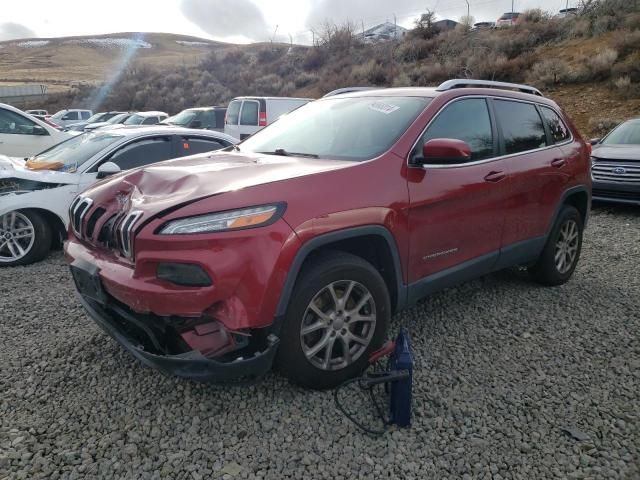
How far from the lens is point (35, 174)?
206 inches

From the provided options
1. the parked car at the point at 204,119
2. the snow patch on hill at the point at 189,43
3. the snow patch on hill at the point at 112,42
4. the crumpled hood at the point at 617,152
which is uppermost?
the snow patch on hill at the point at 112,42

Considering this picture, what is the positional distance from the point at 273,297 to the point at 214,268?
324 millimetres

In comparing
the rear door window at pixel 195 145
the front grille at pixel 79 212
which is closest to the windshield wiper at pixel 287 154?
the front grille at pixel 79 212

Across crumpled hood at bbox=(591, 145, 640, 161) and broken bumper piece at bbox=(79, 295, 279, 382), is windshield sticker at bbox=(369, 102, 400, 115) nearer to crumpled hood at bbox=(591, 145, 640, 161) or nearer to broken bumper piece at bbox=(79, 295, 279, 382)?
broken bumper piece at bbox=(79, 295, 279, 382)

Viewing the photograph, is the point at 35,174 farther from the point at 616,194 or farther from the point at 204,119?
the point at 204,119

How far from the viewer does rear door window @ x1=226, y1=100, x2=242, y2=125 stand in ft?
42.7

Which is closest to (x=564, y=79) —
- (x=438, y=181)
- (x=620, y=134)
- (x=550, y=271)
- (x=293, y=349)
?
(x=620, y=134)

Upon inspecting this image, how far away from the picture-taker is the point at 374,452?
2.40 metres

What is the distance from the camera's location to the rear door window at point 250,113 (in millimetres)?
12773

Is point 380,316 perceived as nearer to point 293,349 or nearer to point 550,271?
point 293,349

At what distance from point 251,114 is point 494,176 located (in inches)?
400

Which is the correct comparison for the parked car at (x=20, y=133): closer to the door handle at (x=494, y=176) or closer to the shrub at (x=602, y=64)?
the door handle at (x=494, y=176)

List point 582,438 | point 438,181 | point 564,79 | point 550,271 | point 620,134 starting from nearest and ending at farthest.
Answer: point 582,438, point 438,181, point 550,271, point 620,134, point 564,79

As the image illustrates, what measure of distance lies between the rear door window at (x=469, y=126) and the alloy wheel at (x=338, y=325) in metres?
1.19
